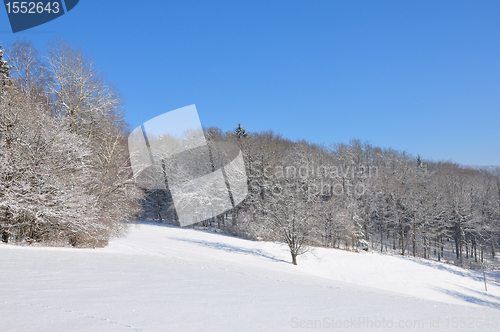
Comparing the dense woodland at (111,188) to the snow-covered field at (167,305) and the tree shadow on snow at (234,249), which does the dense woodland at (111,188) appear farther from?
the snow-covered field at (167,305)

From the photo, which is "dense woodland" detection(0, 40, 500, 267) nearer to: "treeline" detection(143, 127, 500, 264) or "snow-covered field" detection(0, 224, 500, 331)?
"treeline" detection(143, 127, 500, 264)

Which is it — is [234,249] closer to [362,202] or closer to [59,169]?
[59,169]

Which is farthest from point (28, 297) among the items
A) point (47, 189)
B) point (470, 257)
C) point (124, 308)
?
point (470, 257)

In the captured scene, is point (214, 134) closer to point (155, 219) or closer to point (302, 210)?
point (155, 219)

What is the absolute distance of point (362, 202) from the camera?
106 feet

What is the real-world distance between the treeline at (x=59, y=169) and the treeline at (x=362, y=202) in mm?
12833

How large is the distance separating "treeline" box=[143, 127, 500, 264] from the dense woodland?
0.15 meters

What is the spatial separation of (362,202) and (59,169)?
3093 centimetres

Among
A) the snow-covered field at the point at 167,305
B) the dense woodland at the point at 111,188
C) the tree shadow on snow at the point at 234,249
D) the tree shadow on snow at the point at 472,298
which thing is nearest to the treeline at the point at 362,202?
the dense woodland at the point at 111,188

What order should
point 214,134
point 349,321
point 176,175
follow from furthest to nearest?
1. point 214,134
2. point 176,175
3. point 349,321

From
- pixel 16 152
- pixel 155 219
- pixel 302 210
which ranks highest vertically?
Answer: pixel 16 152

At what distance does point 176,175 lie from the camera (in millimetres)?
30656

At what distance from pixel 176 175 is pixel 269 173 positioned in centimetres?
1112

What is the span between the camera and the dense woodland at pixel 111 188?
1059 cm
